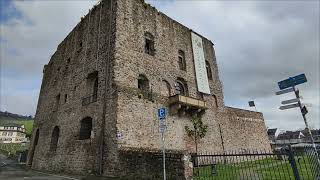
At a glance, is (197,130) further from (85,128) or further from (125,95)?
(85,128)

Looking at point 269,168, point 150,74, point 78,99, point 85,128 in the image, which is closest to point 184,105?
point 150,74

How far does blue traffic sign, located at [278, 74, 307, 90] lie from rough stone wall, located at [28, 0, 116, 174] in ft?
29.5

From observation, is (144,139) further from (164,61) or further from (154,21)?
(154,21)

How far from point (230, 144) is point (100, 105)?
13.5 metres

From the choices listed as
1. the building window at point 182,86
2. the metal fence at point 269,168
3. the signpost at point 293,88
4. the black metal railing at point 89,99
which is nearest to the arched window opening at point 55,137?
the black metal railing at point 89,99

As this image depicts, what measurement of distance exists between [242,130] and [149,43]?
14157mm

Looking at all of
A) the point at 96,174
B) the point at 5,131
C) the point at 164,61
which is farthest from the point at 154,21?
the point at 5,131

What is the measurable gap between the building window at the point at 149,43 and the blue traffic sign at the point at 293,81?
11628 millimetres

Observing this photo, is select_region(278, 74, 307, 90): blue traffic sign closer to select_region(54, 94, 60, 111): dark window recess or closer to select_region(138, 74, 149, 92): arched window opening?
select_region(138, 74, 149, 92): arched window opening

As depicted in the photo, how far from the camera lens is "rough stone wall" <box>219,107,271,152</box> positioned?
22562 mm

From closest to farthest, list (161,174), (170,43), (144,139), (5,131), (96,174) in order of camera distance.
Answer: (161,174), (96,174), (144,139), (170,43), (5,131)

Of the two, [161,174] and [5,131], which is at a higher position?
[5,131]

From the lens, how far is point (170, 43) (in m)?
20.4

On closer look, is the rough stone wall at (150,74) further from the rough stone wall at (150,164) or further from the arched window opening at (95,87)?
the arched window opening at (95,87)
